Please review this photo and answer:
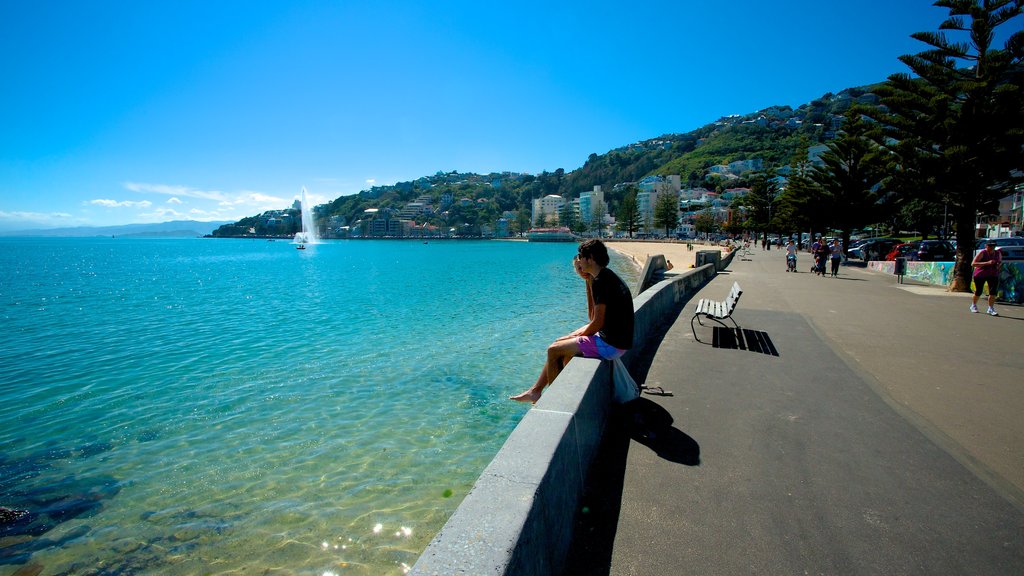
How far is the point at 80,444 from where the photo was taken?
607 centimetres

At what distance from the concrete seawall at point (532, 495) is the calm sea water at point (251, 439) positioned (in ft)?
6.14

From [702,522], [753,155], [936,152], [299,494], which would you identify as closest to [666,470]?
[702,522]

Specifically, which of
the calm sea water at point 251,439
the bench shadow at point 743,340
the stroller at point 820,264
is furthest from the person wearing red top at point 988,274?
the stroller at point 820,264

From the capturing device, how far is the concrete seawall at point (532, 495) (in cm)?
160

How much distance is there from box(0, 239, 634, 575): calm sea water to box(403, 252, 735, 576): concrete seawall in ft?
6.14

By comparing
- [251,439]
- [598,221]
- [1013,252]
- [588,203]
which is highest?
[588,203]

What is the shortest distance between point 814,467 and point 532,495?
2.26m

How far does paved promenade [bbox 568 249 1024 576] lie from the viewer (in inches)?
89.6

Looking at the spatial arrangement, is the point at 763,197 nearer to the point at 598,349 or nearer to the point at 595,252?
the point at 595,252

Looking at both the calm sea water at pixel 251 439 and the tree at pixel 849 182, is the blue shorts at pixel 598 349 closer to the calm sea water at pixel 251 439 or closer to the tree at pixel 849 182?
the calm sea water at pixel 251 439

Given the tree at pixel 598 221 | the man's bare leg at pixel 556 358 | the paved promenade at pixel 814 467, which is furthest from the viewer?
the tree at pixel 598 221

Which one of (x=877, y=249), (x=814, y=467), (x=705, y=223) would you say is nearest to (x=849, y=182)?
(x=877, y=249)

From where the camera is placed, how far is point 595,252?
4.14 metres

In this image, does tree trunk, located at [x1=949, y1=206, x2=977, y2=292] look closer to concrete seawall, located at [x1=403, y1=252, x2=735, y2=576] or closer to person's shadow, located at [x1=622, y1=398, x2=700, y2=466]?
person's shadow, located at [x1=622, y1=398, x2=700, y2=466]
